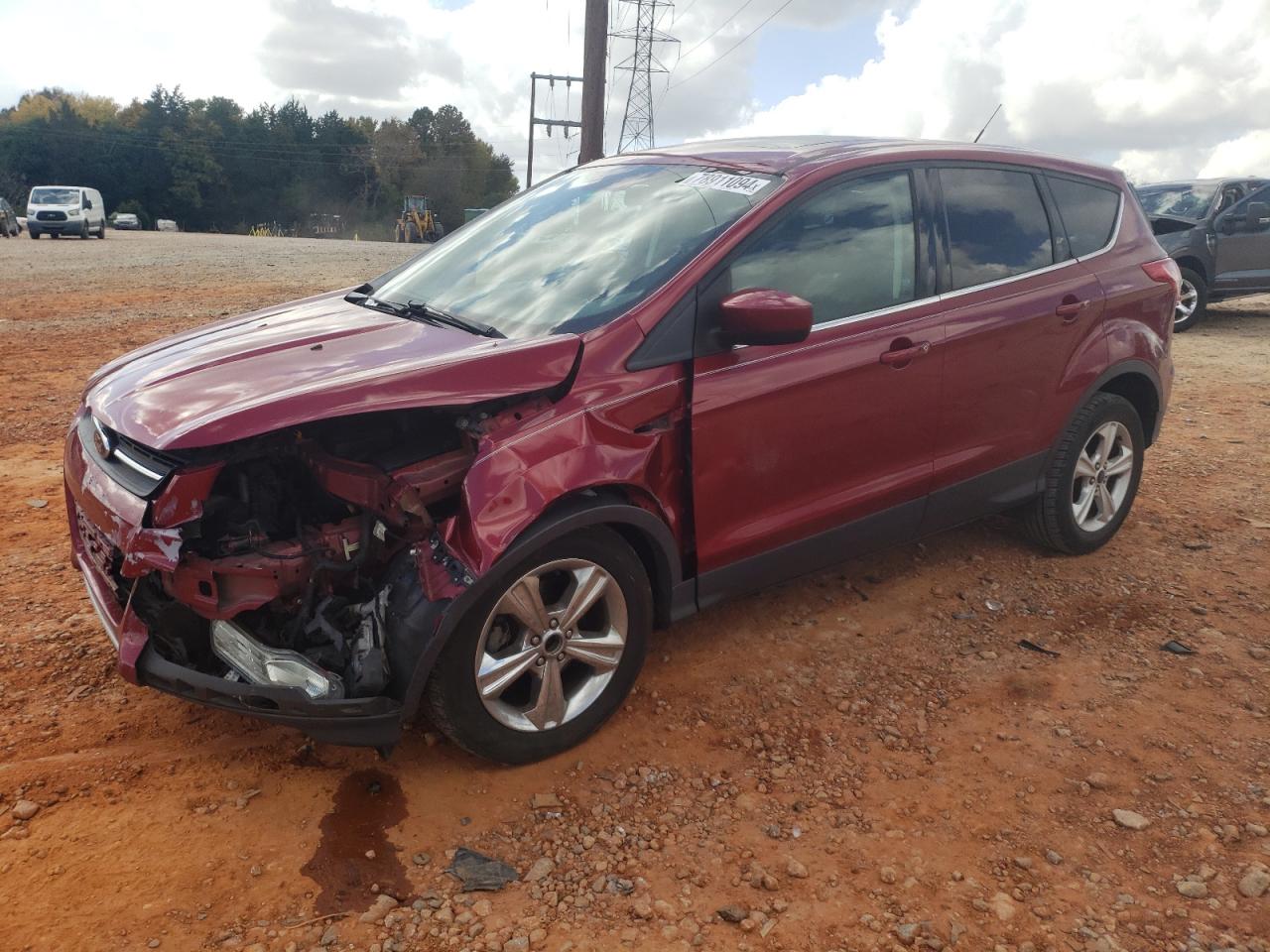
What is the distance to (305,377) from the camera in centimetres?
270

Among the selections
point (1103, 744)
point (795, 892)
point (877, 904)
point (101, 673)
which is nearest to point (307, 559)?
point (101, 673)

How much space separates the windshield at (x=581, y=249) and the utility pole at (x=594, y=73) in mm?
9524

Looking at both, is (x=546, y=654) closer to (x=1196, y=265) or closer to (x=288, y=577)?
(x=288, y=577)

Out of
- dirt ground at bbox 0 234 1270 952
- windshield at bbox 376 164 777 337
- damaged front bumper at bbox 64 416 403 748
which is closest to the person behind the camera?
dirt ground at bbox 0 234 1270 952

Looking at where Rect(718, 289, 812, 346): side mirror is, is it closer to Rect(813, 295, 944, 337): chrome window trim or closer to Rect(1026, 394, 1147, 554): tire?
Rect(813, 295, 944, 337): chrome window trim

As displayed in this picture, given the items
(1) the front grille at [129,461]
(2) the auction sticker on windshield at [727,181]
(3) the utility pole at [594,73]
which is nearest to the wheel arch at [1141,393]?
(2) the auction sticker on windshield at [727,181]

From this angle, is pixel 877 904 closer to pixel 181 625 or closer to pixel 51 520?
pixel 181 625

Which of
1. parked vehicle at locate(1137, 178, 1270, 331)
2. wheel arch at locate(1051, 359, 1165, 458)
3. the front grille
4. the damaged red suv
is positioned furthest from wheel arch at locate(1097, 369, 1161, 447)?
parked vehicle at locate(1137, 178, 1270, 331)

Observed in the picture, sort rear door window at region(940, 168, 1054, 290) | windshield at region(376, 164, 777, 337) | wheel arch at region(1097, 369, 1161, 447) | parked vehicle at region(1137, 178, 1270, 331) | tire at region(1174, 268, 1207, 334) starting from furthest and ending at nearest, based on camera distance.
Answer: tire at region(1174, 268, 1207, 334) < parked vehicle at region(1137, 178, 1270, 331) < wheel arch at region(1097, 369, 1161, 447) < rear door window at region(940, 168, 1054, 290) < windshield at region(376, 164, 777, 337)

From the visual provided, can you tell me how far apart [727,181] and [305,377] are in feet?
5.55

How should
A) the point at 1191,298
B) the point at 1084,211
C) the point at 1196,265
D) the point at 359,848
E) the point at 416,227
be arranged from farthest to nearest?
the point at 416,227 < the point at 1191,298 < the point at 1196,265 < the point at 1084,211 < the point at 359,848

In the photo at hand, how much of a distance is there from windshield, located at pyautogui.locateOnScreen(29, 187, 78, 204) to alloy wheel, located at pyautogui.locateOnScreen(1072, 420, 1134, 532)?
1238 inches

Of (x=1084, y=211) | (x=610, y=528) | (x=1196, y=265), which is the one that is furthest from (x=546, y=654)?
(x=1196, y=265)

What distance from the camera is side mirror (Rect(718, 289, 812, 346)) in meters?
2.91
